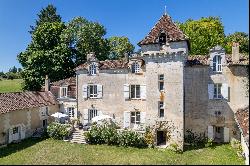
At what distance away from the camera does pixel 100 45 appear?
178ft

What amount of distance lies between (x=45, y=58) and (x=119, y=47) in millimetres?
21515

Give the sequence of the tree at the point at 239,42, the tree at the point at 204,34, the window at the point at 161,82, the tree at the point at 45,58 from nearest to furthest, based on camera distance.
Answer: the window at the point at 161,82 → the tree at the point at 45,58 → the tree at the point at 239,42 → the tree at the point at 204,34

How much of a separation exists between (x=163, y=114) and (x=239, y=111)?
751cm

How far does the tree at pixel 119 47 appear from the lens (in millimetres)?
65000

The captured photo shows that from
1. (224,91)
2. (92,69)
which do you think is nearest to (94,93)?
(92,69)

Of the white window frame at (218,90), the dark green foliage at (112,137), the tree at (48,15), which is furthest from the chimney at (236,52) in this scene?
the tree at (48,15)

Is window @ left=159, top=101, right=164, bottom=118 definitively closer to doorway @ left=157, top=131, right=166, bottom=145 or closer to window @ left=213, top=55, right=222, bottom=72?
doorway @ left=157, top=131, right=166, bottom=145

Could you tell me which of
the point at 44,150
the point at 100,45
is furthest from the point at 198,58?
the point at 100,45

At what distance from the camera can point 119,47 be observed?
65438mm

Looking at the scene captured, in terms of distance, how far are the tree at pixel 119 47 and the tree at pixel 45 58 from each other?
16.1 meters

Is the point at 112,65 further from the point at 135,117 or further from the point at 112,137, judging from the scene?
the point at 112,137

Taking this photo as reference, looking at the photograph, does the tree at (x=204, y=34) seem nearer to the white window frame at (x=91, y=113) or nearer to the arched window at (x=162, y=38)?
the arched window at (x=162, y=38)

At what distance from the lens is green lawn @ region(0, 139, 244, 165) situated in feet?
82.3

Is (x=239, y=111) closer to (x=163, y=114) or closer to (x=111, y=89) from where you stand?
(x=163, y=114)
